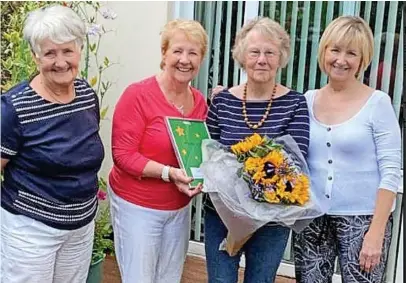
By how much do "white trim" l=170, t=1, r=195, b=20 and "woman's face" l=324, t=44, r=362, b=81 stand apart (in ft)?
5.29

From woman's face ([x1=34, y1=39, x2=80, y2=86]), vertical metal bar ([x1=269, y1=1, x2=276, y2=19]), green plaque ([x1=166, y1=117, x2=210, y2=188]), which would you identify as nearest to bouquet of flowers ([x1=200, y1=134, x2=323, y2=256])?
green plaque ([x1=166, y1=117, x2=210, y2=188])

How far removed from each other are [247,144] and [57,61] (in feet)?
2.29

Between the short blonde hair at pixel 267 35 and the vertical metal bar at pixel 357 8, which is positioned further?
the vertical metal bar at pixel 357 8

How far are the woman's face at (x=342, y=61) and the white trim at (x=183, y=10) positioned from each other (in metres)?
1.61

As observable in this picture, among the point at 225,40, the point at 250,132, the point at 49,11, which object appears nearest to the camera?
the point at 49,11

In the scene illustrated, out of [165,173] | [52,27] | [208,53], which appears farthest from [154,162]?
[208,53]

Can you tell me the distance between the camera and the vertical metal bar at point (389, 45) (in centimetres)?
319

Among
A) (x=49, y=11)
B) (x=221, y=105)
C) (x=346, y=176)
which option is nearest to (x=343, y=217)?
(x=346, y=176)

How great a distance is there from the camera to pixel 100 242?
3250 mm

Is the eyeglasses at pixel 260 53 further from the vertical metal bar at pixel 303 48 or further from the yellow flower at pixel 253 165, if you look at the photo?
the vertical metal bar at pixel 303 48

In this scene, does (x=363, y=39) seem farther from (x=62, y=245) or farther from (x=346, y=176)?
(x=62, y=245)

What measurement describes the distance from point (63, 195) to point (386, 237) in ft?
3.75

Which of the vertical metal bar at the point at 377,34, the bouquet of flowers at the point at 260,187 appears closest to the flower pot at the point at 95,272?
the bouquet of flowers at the point at 260,187

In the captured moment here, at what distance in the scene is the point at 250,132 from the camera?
2164 millimetres
